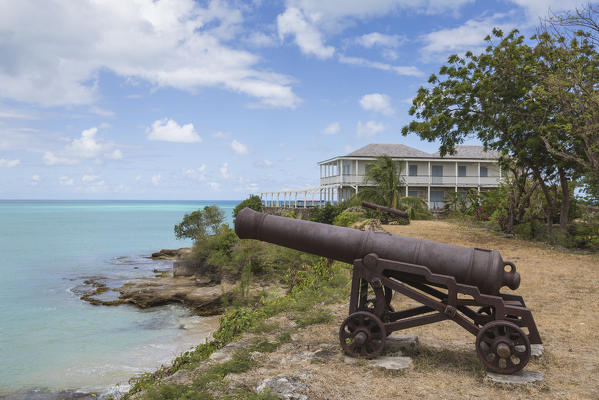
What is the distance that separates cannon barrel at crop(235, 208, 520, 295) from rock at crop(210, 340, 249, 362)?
1.40 metres

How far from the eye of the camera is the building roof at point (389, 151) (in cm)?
3941

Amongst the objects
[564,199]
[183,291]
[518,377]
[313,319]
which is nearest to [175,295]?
[183,291]

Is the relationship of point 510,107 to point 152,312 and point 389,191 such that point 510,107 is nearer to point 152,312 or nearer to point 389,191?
point 389,191

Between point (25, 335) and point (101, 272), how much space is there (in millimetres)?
15566

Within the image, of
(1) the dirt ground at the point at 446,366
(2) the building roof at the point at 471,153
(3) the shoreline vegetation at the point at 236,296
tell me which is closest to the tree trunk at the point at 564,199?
(3) the shoreline vegetation at the point at 236,296

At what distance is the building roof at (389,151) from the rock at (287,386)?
114 ft

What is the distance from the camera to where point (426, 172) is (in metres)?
39.7

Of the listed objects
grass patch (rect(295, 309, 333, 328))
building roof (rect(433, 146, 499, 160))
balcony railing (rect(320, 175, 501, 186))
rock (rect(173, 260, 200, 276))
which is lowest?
rock (rect(173, 260, 200, 276))

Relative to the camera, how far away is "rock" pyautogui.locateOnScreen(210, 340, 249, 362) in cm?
526

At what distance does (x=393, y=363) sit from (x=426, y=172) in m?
36.6

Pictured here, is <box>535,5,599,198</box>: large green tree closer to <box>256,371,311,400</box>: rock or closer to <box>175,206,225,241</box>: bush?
<box>256,371,311,400</box>: rock

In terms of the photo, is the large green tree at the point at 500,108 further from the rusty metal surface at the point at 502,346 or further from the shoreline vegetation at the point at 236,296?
the rusty metal surface at the point at 502,346

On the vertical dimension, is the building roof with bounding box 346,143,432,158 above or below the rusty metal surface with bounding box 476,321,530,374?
above

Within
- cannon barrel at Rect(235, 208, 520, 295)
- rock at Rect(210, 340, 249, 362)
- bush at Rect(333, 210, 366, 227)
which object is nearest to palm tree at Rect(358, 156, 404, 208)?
bush at Rect(333, 210, 366, 227)
